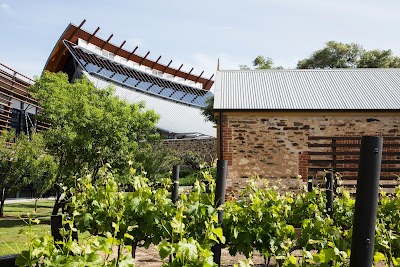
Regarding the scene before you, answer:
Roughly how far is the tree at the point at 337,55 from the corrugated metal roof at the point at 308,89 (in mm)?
19176

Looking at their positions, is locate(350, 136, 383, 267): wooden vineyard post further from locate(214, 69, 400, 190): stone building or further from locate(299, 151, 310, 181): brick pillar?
locate(299, 151, 310, 181): brick pillar

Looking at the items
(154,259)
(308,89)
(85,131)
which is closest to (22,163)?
(85,131)

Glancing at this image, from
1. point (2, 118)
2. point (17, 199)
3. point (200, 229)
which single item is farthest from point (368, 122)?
point (17, 199)

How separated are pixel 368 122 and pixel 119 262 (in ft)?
33.4

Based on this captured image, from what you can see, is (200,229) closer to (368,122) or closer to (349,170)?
(349,170)

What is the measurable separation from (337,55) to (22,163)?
26393 millimetres

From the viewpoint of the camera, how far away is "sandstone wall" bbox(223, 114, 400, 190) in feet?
36.7

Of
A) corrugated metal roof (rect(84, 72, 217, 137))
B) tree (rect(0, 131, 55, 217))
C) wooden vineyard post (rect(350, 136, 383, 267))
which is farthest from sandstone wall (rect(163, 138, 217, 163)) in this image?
wooden vineyard post (rect(350, 136, 383, 267))

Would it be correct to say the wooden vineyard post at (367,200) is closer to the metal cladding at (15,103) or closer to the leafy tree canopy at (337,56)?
the metal cladding at (15,103)

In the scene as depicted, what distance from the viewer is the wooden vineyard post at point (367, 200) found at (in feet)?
6.56

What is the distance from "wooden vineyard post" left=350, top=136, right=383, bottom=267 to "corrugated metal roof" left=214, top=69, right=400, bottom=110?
9.15m

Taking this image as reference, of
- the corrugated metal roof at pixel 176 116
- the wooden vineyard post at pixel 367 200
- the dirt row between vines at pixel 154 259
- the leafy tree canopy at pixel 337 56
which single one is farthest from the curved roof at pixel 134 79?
the wooden vineyard post at pixel 367 200

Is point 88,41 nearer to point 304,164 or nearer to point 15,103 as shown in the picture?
point 15,103

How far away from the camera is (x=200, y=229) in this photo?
12.9 ft
